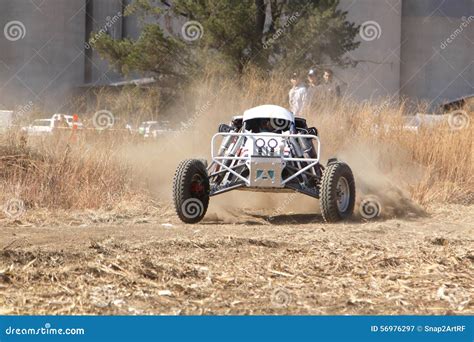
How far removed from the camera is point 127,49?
2375 centimetres

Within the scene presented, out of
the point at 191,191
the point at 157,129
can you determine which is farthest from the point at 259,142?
the point at 157,129

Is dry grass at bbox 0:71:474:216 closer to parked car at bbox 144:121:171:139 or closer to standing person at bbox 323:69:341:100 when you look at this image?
standing person at bbox 323:69:341:100

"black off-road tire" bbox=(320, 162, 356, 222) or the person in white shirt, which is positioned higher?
the person in white shirt

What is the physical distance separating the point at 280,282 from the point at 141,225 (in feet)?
14.1

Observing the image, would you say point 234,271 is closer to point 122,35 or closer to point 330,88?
point 330,88

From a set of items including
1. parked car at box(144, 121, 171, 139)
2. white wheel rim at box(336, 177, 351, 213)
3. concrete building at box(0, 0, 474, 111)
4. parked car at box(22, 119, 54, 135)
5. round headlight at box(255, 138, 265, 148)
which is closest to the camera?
round headlight at box(255, 138, 265, 148)

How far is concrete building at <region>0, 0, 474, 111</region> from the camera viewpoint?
37.4 meters

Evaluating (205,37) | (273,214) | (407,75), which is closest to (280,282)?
(273,214)

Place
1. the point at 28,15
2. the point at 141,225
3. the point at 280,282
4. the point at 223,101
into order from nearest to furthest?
the point at 280,282, the point at 141,225, the point at 223,101, the point at 28,15

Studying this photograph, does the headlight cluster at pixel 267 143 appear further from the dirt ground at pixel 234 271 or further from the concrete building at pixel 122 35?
the concrete building at pixel 122 35

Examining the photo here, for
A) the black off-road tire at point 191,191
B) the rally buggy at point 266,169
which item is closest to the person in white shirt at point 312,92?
the rally buggy at point 266,169

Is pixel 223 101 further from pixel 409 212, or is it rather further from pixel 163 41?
pixel 163 41

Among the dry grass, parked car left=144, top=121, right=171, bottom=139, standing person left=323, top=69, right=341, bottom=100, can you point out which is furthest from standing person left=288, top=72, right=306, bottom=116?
parked car left=144, top=121, right=171, bottom=139

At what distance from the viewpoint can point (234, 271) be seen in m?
6.41
